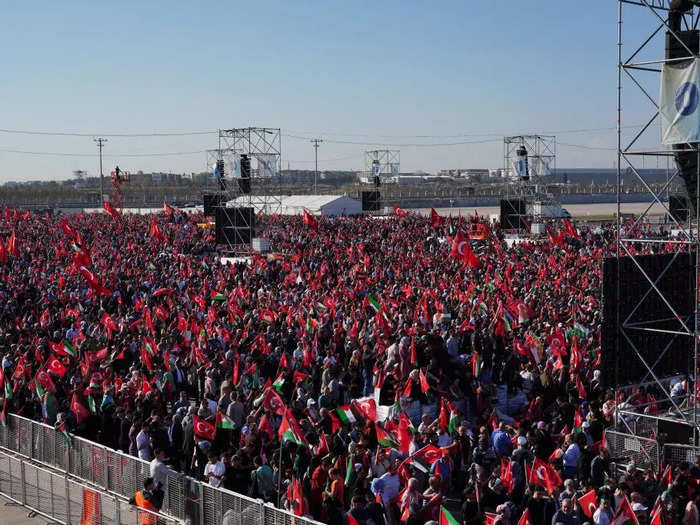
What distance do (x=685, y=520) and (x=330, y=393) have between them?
6.35 metres

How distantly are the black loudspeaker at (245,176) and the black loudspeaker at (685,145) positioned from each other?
3184 cm

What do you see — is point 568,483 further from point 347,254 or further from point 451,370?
point 347,254

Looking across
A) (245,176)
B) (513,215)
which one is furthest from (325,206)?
(245,176)

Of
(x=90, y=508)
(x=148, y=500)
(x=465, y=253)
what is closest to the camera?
(x=148, y=500)

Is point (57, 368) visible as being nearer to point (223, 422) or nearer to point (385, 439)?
point (223, 422)

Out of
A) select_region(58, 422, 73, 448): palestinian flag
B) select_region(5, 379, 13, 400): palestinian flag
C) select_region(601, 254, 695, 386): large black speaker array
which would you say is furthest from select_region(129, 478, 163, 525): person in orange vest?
select_region(601, 254, 695, 386): large black speaker array

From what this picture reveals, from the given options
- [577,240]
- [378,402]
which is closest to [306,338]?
[378,402]

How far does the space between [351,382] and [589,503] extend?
7010mm

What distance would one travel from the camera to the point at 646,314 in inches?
498

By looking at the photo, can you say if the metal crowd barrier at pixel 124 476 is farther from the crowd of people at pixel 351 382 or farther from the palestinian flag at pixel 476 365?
the palestinian flag at pixel 476 365

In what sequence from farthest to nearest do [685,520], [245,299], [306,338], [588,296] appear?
[245,299] < [588,296] < [306,338] < [685,520]

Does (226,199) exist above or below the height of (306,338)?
above

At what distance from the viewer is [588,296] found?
75.4 feet

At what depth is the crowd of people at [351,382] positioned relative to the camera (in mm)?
10039
